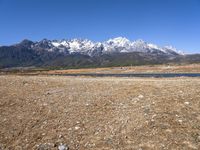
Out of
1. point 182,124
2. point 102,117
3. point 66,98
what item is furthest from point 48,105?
point 182,124

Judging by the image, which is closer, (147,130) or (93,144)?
(93,144)

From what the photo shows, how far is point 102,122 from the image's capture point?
13.0m

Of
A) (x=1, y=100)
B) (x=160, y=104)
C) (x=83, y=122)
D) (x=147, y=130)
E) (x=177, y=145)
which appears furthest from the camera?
(x=1, y=100)

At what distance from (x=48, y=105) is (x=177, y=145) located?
8208 millimetres

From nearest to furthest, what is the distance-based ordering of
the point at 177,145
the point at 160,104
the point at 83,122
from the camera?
the point at 177,145 < the point at 83,122 < the point at 160,104

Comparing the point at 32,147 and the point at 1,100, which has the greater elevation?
the point at 1,100

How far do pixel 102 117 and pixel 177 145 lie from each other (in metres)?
4.26

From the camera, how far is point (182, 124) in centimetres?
1237

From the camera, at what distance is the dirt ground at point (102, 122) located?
36.3 feet

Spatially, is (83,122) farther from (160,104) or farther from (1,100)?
(1,100)

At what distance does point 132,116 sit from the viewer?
528 inches

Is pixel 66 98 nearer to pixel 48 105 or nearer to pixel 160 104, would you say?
pixel 48 105

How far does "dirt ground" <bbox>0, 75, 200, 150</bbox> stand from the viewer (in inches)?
435

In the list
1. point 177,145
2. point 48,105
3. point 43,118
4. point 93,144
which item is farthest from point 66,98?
point 177,145
